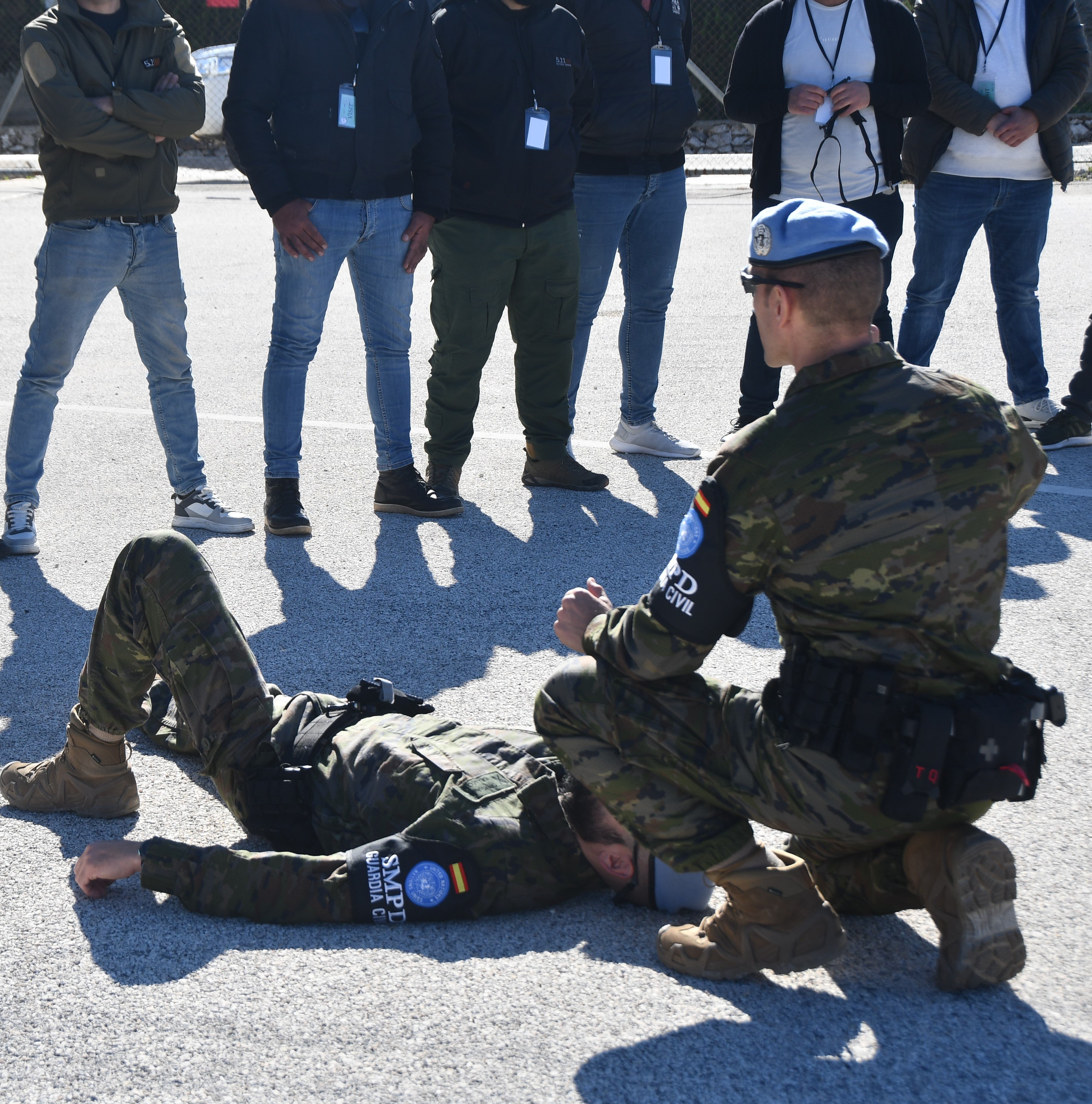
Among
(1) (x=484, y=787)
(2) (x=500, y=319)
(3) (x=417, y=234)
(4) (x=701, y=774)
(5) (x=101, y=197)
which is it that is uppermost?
(5) (x=101, y=197)

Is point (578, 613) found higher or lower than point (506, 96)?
lower

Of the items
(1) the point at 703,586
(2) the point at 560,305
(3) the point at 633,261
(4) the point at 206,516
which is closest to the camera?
(1) the point at 703,586

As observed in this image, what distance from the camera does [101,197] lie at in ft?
15.6

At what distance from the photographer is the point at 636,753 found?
8.21 feet

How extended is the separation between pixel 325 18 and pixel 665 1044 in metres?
4.08

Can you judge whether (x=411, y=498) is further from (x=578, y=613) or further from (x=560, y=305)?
(x=578, y=613)

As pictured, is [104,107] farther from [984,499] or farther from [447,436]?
[984,499]

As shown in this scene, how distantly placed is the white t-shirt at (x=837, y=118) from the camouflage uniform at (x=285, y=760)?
3.53 meters

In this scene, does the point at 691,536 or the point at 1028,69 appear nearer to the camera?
the point at 691,536

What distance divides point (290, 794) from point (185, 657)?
1.35 feet

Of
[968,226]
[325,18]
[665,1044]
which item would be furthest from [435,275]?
[665,1044]

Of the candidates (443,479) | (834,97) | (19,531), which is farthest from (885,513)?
(19,531)

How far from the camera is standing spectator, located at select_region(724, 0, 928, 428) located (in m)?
5.52

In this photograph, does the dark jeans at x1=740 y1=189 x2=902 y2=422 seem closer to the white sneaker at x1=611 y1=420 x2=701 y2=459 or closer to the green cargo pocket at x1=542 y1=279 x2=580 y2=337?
the white sneaker at x1=611 y1=420 x2=701 y2=459
